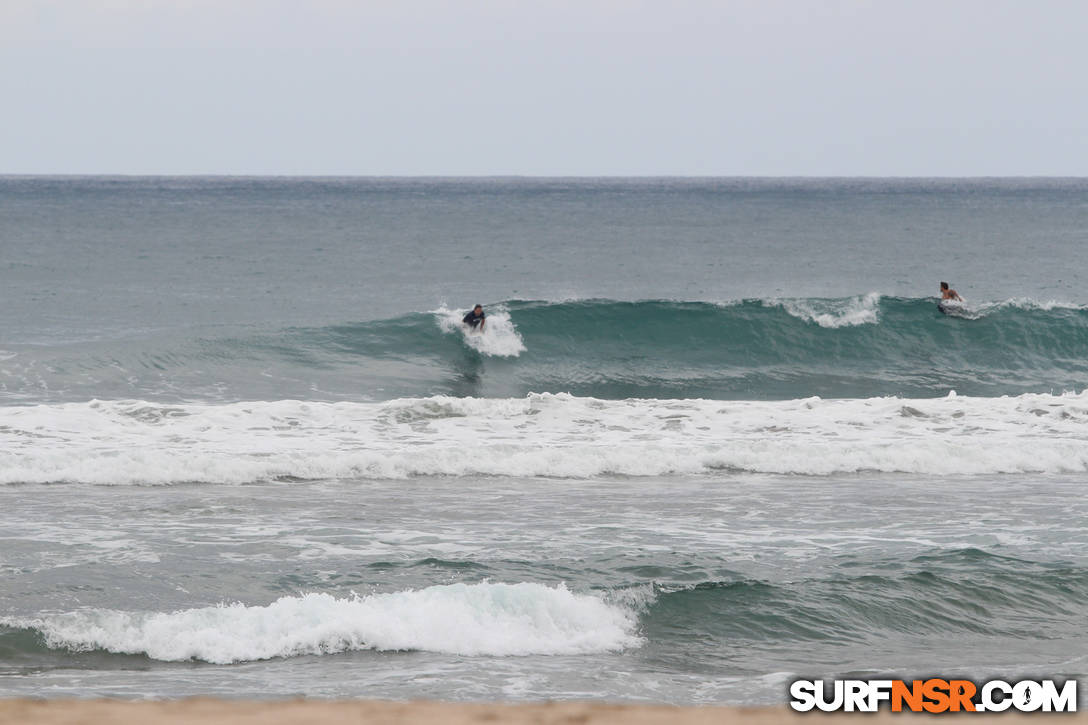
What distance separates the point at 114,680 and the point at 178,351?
17.2 meters

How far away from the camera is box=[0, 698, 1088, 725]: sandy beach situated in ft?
19.1

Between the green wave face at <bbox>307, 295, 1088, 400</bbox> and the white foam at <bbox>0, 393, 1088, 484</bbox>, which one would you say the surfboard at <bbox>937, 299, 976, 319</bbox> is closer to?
the green wave face at <bbox>307, 295, 1088, 400</bbox>

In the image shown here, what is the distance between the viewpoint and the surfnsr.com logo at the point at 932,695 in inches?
269

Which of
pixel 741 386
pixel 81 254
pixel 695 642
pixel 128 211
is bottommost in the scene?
pixel 695 642

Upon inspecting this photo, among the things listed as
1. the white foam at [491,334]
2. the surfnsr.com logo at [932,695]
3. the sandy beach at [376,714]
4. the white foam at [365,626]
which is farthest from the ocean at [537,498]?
the sandy beach at [376,714]

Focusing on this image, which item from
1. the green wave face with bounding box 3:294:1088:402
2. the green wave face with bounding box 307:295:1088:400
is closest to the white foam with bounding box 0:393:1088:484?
the green wave face with bounding box 3:294:1088:402

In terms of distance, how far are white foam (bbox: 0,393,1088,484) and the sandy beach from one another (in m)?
8.52

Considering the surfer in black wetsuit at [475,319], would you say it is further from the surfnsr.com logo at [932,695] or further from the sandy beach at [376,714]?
the sandy beach at [376,714]

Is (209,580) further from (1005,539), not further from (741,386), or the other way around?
(741,386)

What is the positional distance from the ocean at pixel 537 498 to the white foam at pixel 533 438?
0.08 meters

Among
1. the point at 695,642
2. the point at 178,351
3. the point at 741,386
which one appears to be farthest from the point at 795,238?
the point at 695,642

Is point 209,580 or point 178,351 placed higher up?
point 178,351

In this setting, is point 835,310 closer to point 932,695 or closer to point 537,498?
point 537,498

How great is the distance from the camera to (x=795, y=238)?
66.9 m
